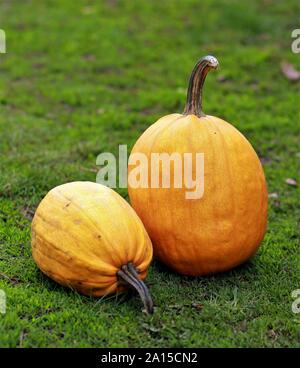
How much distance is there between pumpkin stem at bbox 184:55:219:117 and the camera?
353cm

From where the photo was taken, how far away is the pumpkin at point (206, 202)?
3.39m

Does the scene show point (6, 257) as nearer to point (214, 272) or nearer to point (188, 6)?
point (214, 272)

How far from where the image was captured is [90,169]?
492 cm

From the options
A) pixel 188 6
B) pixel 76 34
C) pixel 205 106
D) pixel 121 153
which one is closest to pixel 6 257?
pixel 121 153

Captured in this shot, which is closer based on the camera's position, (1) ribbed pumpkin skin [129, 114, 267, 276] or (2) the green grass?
(2) the green grass

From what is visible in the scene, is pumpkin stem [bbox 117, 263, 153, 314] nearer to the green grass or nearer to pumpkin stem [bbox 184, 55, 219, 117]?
the green grass

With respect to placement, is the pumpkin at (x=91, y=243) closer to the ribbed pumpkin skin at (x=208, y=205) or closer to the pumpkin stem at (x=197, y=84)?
the ribbed pumpkin skin at (x=208, y=205)

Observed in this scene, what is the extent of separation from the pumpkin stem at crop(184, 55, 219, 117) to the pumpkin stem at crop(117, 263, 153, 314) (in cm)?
100

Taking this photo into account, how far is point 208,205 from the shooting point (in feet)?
11.1

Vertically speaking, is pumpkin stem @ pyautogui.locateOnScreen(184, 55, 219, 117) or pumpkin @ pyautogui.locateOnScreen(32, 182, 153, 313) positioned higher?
pumpkin stem @ pyautogui.locateOnScreen(184, 55, 219, 117)

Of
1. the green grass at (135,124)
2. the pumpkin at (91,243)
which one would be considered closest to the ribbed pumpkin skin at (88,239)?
the pumpkin at (91,243)

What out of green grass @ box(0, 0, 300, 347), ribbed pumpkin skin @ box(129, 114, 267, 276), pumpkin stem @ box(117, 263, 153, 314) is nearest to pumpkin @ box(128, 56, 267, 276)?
ribbed pumpkin skin @ box(129, 114, 267, 276)

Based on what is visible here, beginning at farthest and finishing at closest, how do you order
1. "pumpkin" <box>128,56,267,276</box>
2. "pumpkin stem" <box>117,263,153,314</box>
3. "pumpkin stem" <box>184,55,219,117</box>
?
"pumpkin stem" <box>184,55,219,117</box>, "pumpkin" <box>128,56,267,276</box>, "pumpkin stem" <box>117,263,153,314</box>

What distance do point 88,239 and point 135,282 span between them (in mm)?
319
